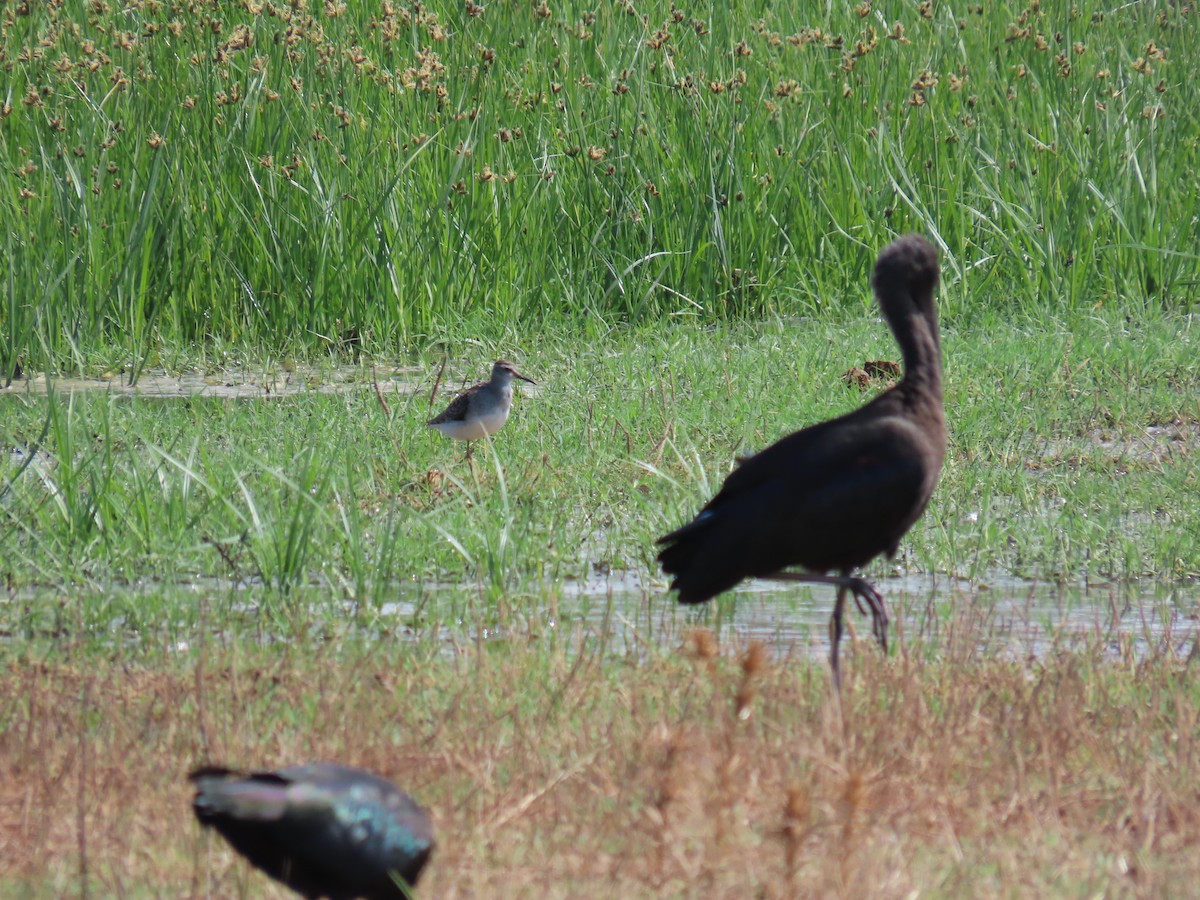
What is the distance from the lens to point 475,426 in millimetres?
6562

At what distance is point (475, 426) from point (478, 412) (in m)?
0.07

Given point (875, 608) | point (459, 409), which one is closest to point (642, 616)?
point (875, 608)

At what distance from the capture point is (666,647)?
488 centimetres

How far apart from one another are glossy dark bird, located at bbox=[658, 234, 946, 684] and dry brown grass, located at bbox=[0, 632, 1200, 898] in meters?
0.26

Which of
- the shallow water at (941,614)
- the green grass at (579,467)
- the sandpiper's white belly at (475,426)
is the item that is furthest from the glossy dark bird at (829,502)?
the sandpiper's white belly at (475,426)

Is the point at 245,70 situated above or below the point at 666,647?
above

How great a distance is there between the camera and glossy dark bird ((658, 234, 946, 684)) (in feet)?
14.3

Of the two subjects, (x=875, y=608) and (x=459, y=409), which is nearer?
(x=875, y=608)

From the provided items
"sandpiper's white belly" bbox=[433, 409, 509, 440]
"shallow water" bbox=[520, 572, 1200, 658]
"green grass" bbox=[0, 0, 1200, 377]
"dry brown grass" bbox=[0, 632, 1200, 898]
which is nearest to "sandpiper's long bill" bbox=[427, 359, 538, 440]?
"sandpiper's white belly" bbox=[433, 409, 509, 440]

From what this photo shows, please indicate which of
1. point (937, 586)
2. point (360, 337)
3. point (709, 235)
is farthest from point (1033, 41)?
point (937, 586)

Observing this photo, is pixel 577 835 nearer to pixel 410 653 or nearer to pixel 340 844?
pixel 340 844

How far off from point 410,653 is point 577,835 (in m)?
1.19

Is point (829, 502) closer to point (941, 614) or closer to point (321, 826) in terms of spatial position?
point (941, 614)

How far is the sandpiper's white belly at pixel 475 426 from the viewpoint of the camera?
21.6 feet
